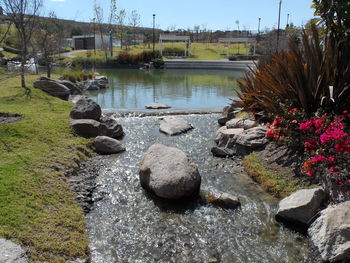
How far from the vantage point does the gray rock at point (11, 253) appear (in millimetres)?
3266

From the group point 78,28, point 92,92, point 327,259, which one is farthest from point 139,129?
point 78,28

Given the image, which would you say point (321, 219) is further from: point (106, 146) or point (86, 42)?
point (86, 42)

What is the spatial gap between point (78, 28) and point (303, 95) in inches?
2212

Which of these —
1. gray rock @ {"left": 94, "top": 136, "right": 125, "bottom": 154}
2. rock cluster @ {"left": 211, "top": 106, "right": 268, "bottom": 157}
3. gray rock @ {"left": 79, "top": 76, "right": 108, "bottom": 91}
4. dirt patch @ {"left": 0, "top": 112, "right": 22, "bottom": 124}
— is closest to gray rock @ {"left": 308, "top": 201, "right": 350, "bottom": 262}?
rock cluster @ {"left": 211, "top": 106, "right": 268, "bottom": 157}

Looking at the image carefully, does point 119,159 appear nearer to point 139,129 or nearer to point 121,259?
point 139,129

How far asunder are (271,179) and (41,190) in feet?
12.3

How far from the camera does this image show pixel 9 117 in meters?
8.55

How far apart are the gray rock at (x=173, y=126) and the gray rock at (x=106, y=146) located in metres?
1.92

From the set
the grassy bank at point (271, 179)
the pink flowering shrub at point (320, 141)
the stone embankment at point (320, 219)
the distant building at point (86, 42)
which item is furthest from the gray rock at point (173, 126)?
the distant building at point (86, 42)

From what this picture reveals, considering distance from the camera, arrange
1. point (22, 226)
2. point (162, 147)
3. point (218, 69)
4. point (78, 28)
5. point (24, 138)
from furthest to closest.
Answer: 1. point (78, 28)
2. point (218, 69)
3. point (24, 138)
4. point (162, 147)
5. point (22, 226)

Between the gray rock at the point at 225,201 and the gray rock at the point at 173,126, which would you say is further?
the gray rock at the point at 173,126

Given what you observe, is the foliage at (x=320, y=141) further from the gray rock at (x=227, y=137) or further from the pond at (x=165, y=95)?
the pond at (x=165, y=95)

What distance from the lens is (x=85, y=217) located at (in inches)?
187

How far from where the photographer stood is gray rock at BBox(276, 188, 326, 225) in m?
4.63
